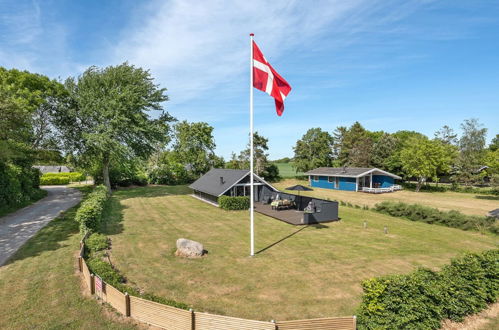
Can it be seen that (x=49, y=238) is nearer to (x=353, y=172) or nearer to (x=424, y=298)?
(x=424, y=298)

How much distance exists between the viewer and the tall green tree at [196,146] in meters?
56.3

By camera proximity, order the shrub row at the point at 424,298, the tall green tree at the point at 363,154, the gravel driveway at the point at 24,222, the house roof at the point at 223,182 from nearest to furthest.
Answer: the shrub row at the point at 424,298
the gravel driveway at the point at 24,222
the house roof at the point at 223,182
the tall green tree at the point at 363,154

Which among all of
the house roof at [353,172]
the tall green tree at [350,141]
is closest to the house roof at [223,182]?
the house roof at [353,172]

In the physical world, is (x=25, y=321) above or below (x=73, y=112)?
below

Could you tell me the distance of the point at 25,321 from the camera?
8.10m

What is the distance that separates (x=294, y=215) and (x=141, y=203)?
59.7 feet

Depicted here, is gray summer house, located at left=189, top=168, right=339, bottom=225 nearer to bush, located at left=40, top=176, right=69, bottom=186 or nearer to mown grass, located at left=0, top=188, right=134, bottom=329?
mown grass, located at left=0, top=188, right=134, bottom=329

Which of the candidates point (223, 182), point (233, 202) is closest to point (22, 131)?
point (223, 182)

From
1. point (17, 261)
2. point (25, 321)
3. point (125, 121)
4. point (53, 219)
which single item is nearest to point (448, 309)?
point (25, 321)

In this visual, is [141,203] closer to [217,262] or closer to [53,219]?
[53,219]

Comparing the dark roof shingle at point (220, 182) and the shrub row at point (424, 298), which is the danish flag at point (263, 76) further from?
the dark roof shingle at point (220, 182)

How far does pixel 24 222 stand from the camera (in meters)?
19.9

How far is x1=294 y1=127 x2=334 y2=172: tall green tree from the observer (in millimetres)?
64500

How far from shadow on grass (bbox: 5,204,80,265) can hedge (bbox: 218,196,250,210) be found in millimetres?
12470
